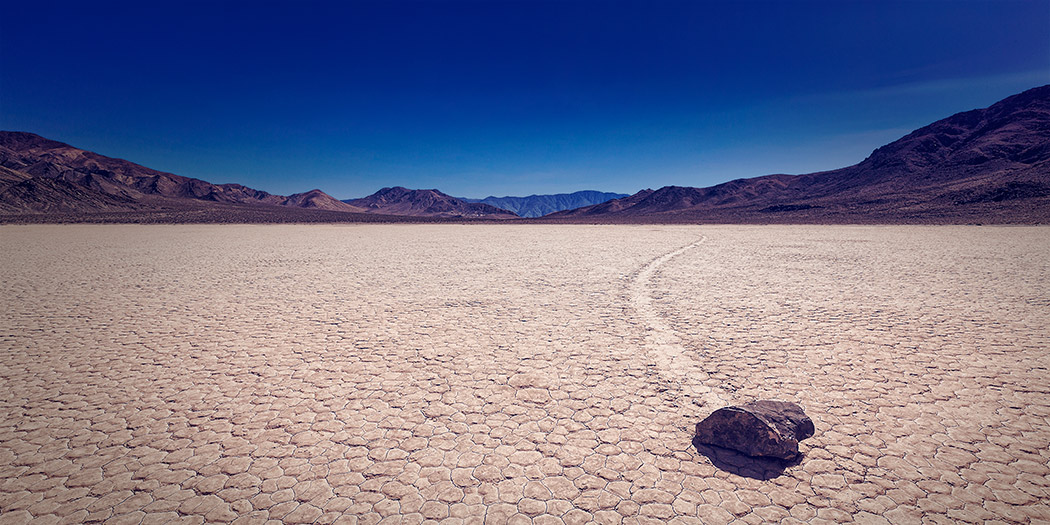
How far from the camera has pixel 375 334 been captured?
17.7 feet

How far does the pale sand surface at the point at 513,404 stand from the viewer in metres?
2.38

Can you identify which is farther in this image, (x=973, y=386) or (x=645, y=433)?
(x=973, y=386)

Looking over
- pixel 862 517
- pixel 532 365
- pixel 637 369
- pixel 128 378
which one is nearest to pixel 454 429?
pixel 532 365

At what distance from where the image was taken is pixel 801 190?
7575 centimetres

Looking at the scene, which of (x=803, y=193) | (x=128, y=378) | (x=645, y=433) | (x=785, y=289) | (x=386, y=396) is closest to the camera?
(x=645, y=433)

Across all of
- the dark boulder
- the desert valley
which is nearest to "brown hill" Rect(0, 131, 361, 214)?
the desert valley

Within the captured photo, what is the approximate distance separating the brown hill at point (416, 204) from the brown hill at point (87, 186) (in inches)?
904

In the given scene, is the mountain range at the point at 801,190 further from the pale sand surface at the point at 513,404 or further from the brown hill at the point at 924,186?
the pale sand surface at the point at 513,404

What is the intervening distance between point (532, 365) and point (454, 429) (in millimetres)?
1404

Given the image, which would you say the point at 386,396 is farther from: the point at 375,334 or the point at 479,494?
the point at 375,334

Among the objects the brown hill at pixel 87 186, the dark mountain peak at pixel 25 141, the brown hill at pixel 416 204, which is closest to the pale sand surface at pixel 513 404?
the brown hill at pixel 87 186

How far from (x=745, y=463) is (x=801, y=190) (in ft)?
294

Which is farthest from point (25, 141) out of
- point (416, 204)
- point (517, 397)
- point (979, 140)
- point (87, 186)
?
point (979, 140)

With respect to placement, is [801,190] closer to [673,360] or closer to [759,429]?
[673,360]
